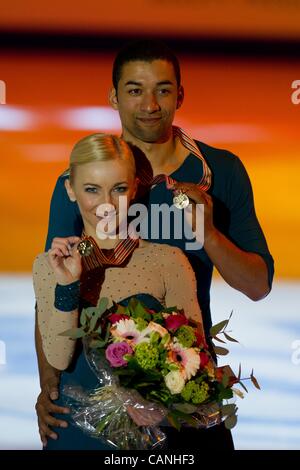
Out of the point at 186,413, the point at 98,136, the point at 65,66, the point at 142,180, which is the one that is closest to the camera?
the point at 186,413

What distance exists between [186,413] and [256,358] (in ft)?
3.34

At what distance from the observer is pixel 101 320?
125 inches

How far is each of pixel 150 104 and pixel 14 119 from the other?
75cm

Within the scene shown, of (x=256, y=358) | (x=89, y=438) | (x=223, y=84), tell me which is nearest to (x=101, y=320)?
(x=89, y=438)

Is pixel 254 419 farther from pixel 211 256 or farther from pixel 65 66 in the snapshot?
pixel 65 66

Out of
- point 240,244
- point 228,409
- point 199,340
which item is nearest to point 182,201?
point 240,244

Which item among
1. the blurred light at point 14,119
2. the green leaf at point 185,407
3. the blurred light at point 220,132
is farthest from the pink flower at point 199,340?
the blurred light at point 14,119

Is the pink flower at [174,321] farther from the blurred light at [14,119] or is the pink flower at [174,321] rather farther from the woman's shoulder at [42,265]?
the blurred light at [14,119]

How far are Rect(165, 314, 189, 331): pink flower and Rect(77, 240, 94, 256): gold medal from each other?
0.35 metres

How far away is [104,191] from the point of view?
3.32 metres

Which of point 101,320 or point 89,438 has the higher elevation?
point 101,320

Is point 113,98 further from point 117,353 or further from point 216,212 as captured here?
point 117,353

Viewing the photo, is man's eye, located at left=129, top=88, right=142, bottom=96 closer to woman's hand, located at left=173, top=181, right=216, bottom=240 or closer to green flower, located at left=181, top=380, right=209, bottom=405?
woman's hand, located at left=173, top=181, right=216, bottom=240

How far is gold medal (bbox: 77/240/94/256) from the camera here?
3259 mm
